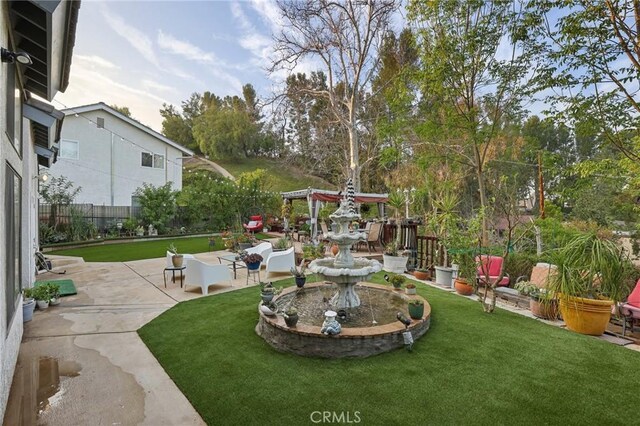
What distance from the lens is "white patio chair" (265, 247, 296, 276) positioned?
24.2 ft

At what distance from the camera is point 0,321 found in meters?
2.38

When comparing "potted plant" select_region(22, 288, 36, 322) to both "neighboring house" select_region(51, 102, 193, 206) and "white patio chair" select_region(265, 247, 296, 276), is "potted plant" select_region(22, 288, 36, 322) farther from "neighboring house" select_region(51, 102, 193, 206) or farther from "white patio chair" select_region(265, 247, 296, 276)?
"neighboring house" select_region(51, 102, 193, 206)

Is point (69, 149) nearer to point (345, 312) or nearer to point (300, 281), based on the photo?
point (300, 281)

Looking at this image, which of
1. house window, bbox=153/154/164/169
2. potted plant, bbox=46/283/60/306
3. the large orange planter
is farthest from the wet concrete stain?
house window, bbox=153/154/164/169

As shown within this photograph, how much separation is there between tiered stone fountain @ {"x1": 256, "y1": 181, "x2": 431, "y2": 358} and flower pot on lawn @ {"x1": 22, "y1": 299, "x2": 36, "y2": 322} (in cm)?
Result: 346

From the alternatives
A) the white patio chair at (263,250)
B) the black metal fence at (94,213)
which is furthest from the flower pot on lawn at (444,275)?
the black metal fence at (94,213)

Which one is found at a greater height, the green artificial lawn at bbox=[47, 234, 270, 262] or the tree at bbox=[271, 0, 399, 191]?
the tree at bbox=[271, 0, 399, 191]

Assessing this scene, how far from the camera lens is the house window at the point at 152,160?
671 inches

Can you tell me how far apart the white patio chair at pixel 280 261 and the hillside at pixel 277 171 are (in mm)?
20108

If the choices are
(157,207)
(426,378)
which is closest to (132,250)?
(157,207)

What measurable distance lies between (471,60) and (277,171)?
29700mm

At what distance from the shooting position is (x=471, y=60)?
24.0ft

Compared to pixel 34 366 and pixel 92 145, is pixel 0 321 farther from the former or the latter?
pixel 92 145

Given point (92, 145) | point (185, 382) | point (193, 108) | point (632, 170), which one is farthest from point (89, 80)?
point (193, 108)
